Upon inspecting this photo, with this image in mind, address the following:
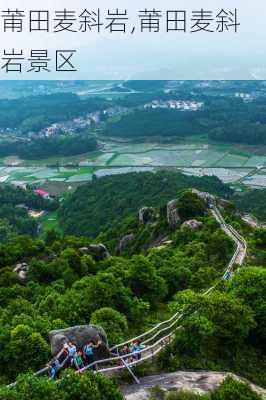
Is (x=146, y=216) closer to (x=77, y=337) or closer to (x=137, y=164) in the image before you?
(x=77, y=337)

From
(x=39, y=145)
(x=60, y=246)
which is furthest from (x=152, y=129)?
(x=60, y=246)

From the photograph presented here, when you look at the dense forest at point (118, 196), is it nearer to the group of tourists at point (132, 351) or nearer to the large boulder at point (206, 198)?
the large boulder at point (206, 198)

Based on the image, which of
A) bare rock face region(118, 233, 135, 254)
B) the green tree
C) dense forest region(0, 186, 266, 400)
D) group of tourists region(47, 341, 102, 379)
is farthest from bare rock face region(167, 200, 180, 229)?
group of tourists region(47, 341, 102, 379)

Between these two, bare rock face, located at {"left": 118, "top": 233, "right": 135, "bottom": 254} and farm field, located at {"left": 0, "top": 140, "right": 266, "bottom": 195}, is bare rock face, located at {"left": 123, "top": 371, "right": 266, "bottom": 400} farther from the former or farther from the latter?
farm field, located at {"left": 0, "top": 140, "right": 266, "bottom": 195}

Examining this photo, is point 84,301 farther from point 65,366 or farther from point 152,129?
point 152,129

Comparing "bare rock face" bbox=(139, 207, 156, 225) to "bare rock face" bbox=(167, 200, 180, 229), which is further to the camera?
"bare rock face" bbox=(139, 207, 156, 225)

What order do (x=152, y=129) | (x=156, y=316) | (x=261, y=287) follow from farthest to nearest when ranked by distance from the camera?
(x=152, y=129)
(x=156, y=316)
(x=261, y=287)

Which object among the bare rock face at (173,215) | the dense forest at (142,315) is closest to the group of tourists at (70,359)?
the dense forest at (142,315)
